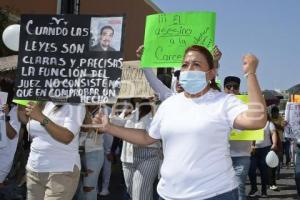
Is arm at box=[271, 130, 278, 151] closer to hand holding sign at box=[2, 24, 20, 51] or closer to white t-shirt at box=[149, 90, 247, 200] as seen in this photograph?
hand holding sign at box=[2, 24, 20, 51]

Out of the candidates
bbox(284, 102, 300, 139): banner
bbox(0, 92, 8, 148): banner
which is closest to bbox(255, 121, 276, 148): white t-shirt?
bbox(284, 102, 300, 139): banner

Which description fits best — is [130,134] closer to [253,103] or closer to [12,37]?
[253,103]

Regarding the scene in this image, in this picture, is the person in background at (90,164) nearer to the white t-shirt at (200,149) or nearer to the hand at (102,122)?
the hand at (102,122)

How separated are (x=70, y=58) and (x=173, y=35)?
1140 millimetres

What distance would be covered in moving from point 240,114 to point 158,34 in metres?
2.15

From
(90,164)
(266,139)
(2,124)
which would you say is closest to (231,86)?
(90,164)

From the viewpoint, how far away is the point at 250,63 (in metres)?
3.03

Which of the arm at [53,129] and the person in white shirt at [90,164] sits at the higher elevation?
the arm at [53,129]

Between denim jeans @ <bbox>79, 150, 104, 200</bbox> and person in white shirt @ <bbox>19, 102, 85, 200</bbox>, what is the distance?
2551 mm

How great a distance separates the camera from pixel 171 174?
3.21m

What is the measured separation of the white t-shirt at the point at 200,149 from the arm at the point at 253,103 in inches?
3.1

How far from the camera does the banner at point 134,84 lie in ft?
24.3

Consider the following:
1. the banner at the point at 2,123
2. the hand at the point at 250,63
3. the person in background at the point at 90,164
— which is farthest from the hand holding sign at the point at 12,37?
the hand at the point at 250,63

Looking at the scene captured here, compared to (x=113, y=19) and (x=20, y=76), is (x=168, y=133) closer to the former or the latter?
(x=113, y=19)
